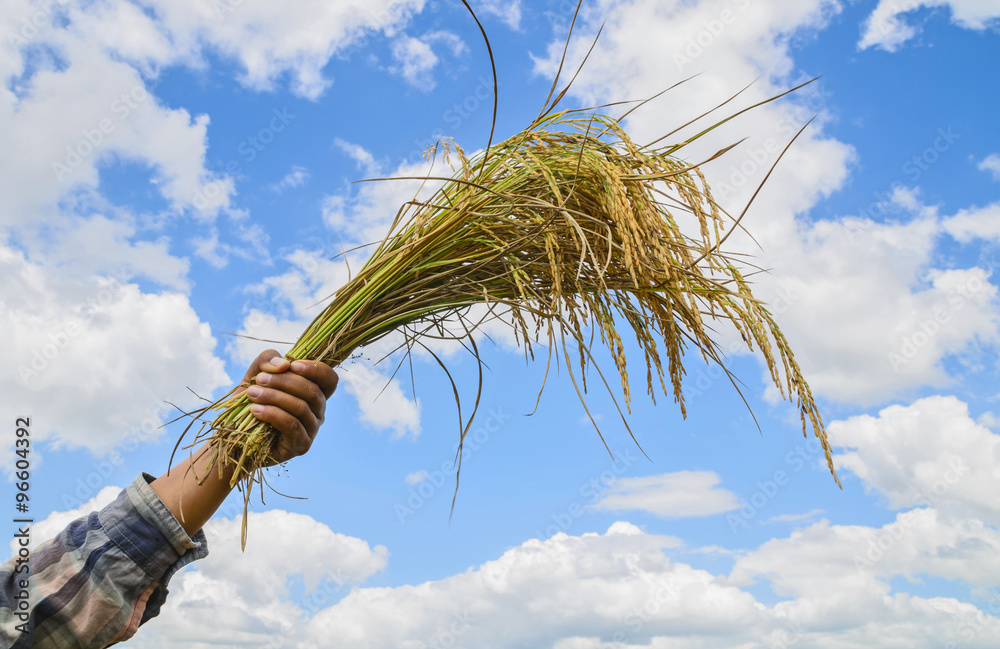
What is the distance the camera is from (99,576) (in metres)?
1.84

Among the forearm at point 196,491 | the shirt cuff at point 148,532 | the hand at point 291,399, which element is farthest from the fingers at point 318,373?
the shirt cuff at point 148,532

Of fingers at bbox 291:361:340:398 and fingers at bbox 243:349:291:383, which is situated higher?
fingers at bbox 243:349:291:383

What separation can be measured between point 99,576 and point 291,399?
62cm

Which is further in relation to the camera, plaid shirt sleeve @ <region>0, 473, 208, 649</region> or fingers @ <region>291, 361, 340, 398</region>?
fingers @ <region>291, 361, 340, 398</region>

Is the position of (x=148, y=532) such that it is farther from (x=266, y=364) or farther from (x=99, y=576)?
(x=266, y=364)

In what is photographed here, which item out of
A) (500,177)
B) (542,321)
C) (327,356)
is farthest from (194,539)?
(500,177)

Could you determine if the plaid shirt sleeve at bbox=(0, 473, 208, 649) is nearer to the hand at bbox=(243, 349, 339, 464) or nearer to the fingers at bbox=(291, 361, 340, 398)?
the hand at bbox=(243, 349, 339, 464)

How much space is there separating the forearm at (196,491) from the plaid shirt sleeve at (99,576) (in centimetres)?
3

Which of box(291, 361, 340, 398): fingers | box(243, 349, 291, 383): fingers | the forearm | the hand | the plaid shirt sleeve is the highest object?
box(243, 349, 291, 383): fingers

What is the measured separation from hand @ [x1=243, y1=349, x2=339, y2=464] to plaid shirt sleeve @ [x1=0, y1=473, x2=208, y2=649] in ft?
Result: 1.09

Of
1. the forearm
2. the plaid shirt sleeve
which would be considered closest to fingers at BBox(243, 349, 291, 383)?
the forearm

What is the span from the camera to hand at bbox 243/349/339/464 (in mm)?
1907

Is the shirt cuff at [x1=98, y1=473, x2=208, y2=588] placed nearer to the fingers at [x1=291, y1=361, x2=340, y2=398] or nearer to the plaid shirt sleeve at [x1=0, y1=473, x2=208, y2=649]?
the plaid shirt sleeve at [x1=0, y1=473, x2=208, y2=649]

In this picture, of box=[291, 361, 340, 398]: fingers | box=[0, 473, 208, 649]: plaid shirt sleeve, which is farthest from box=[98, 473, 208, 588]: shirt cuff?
box=[291, 361, 340, 398]: fingers
